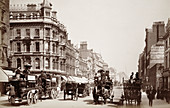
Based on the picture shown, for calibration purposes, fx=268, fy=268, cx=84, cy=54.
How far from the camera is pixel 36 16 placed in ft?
20.9

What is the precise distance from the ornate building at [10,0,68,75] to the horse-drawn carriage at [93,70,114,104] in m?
1.02

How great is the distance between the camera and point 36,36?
6.34 m

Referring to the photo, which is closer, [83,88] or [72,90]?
[72,90]

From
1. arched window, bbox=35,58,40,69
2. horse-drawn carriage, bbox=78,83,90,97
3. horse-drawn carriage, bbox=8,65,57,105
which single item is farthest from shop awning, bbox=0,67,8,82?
horse-drawn carriage, bbox=78,83,90,97

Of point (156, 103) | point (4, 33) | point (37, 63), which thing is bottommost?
point (156, 103)

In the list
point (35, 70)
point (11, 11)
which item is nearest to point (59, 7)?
point (11, 11)

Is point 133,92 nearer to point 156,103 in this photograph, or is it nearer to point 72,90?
point 156,103

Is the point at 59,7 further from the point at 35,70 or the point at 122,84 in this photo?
the point at 122,84

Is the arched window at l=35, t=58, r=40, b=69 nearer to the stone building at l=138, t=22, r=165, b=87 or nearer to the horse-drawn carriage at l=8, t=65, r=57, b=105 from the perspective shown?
the horse-drawn carriage at l=8, t=65, r=57, b=105

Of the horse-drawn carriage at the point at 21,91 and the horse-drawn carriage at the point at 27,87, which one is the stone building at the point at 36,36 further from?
the horse-drawn carriage at the point at 21,91

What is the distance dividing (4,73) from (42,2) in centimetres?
192

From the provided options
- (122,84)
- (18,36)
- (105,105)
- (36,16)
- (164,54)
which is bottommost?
(105,105)

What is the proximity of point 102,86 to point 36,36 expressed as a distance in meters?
2.00

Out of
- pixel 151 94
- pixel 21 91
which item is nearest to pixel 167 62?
pixel 151 94
